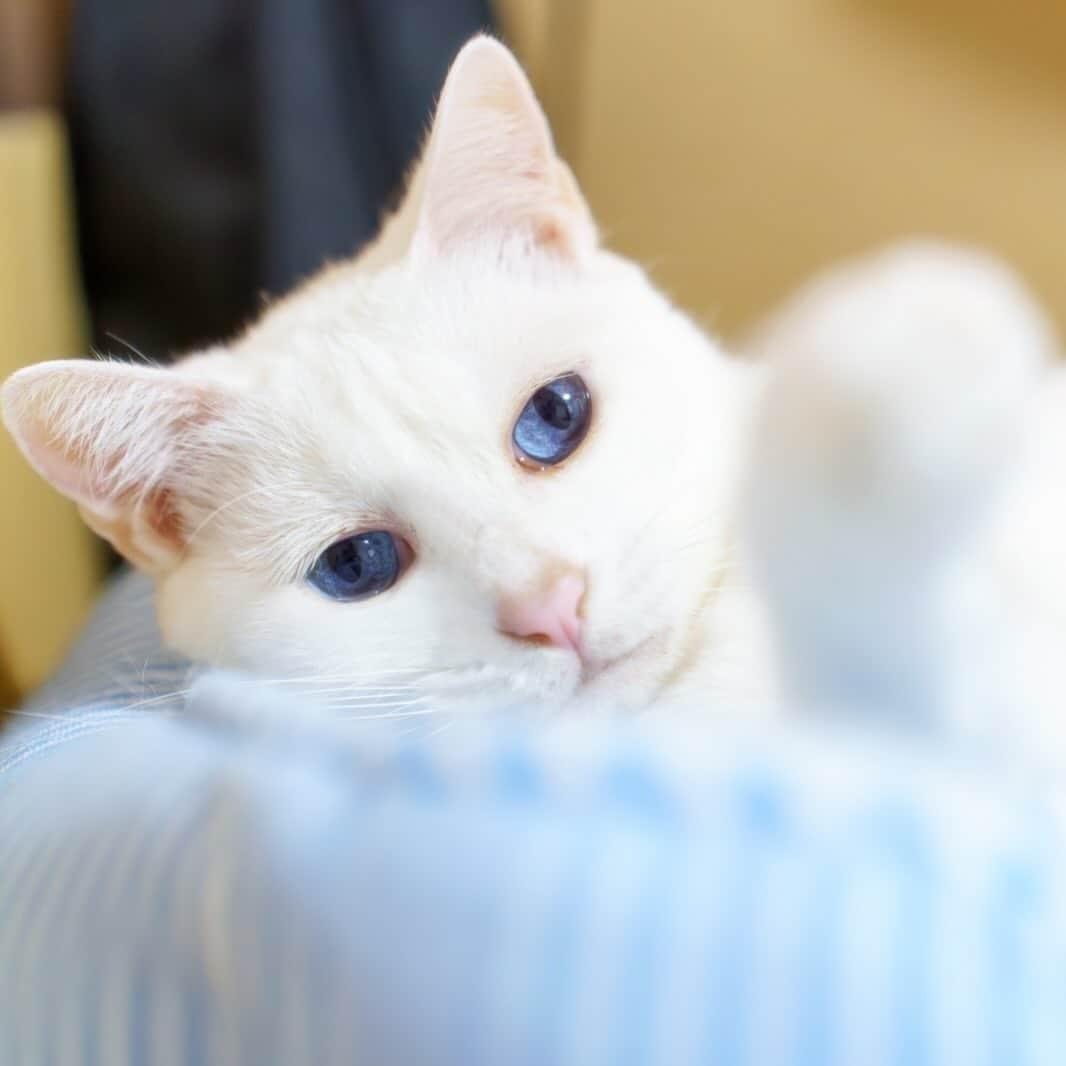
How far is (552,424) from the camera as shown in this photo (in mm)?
650

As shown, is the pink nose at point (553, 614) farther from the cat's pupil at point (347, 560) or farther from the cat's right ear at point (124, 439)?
the cat's right ear at point (124, 439)

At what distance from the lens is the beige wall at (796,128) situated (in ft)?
4.16

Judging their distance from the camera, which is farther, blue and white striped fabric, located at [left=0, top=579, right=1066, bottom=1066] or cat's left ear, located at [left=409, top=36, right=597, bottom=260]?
cat's left ear, located at [left=409, top=36, right=597, bottom=260]

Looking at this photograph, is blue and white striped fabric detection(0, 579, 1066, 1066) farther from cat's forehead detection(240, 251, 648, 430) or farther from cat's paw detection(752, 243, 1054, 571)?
cat's forehead detection(240, 251, 648, 430)

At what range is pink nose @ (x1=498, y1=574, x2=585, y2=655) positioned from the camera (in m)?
0.55

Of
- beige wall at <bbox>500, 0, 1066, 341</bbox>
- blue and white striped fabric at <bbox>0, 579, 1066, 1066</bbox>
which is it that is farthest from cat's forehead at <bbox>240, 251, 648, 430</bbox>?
beige wall at <bbox>500, 0, 1066, 341</bbox>

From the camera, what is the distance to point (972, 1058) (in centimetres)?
24

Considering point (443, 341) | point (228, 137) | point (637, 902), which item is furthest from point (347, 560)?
point (228, 137)

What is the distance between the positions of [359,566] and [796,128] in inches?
40.5

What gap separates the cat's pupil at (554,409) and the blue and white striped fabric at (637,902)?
37cm

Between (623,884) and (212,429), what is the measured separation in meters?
0.52

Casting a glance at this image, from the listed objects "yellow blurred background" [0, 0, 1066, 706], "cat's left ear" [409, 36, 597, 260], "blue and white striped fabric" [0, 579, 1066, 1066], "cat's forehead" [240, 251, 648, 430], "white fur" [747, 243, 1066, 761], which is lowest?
"blue and white striped fabric" [0, 579, 1066, 1066]

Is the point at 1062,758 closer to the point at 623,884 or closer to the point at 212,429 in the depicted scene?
the point at 623,884

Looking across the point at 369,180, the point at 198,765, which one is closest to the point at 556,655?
the point at 198,765
